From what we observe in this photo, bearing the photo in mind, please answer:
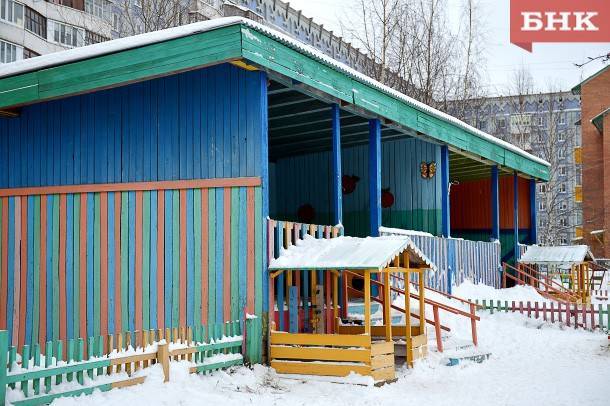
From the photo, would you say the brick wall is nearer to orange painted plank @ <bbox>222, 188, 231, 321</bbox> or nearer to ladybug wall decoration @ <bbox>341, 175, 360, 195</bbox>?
ladybug wall decoration @ <bbox>341, 175, 360, 195</bbox>

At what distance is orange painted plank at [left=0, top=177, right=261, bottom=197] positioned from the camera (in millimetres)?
12383

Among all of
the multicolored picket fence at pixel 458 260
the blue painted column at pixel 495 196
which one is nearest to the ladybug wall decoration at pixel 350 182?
the multicolored picket fence at pixel 458 260

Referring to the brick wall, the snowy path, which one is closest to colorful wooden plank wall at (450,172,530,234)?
the snowy path

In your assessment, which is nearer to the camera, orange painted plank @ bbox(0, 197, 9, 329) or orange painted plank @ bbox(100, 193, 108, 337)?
orange painted plank @ bbox(100, 193, 108, 337)

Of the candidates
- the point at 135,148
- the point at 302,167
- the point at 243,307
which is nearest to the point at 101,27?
the point at 302,167

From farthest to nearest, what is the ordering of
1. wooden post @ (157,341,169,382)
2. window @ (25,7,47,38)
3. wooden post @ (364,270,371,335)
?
window @ (25,7,47,38) < wooden post @ (364,270,371,335) < wooden post @ (157,341,169,382)

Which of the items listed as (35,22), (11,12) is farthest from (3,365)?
(35,22)

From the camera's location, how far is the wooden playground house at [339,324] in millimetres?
11094

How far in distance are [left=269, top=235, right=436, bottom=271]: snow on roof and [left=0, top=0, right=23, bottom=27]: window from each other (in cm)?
3259

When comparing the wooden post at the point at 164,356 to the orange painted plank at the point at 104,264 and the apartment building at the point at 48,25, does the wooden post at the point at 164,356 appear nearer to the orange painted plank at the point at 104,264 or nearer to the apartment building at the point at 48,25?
the orange painted plank at the point at 104,264

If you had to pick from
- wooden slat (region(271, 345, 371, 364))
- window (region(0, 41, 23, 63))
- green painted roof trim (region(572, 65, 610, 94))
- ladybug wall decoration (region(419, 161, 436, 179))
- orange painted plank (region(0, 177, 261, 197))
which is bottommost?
wooden slat (region(271, 345, 371, 364))

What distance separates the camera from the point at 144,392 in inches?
359

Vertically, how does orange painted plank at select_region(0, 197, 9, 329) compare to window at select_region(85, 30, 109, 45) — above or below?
below

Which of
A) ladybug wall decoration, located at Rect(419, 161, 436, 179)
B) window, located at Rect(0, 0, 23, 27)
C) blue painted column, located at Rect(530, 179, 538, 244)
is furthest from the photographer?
window, located at Rect(0, 0, 23, 27)
